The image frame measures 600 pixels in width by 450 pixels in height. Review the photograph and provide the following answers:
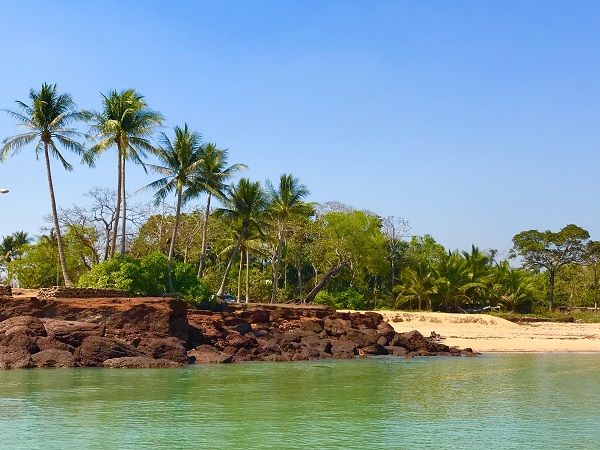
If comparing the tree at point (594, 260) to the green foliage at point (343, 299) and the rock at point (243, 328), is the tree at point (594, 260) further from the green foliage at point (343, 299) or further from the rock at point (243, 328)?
the rock at point (243, 328)

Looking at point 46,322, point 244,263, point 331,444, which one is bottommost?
point 331,444

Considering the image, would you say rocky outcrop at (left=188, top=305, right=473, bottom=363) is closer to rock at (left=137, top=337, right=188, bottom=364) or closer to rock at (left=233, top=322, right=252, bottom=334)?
rock at (left=233, top=322, right=252, bottom=334)

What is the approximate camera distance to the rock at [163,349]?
2862 cm

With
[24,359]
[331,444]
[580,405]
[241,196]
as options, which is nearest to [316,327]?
[241,196]

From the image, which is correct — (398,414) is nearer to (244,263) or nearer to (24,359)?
(24,359)

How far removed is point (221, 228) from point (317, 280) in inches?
352

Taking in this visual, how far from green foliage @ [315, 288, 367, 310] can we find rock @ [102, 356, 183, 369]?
91.9ft

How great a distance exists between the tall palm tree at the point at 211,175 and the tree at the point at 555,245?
33783 mm

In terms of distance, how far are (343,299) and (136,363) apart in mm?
30494

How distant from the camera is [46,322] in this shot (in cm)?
2858

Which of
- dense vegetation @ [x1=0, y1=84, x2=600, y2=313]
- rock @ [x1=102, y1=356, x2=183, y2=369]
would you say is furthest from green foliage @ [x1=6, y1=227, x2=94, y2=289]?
rock @ [x1=102, y1=356, x2=183, y2=369]

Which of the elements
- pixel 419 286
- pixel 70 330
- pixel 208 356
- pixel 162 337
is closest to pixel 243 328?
pixel 208 356

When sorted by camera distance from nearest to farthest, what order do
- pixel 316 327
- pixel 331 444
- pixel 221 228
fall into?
pixel 331 444, pixel 316 327, pixel 221 228

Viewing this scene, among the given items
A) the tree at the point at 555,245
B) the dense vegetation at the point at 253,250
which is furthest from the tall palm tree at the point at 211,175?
the tree at the point at 555,245
